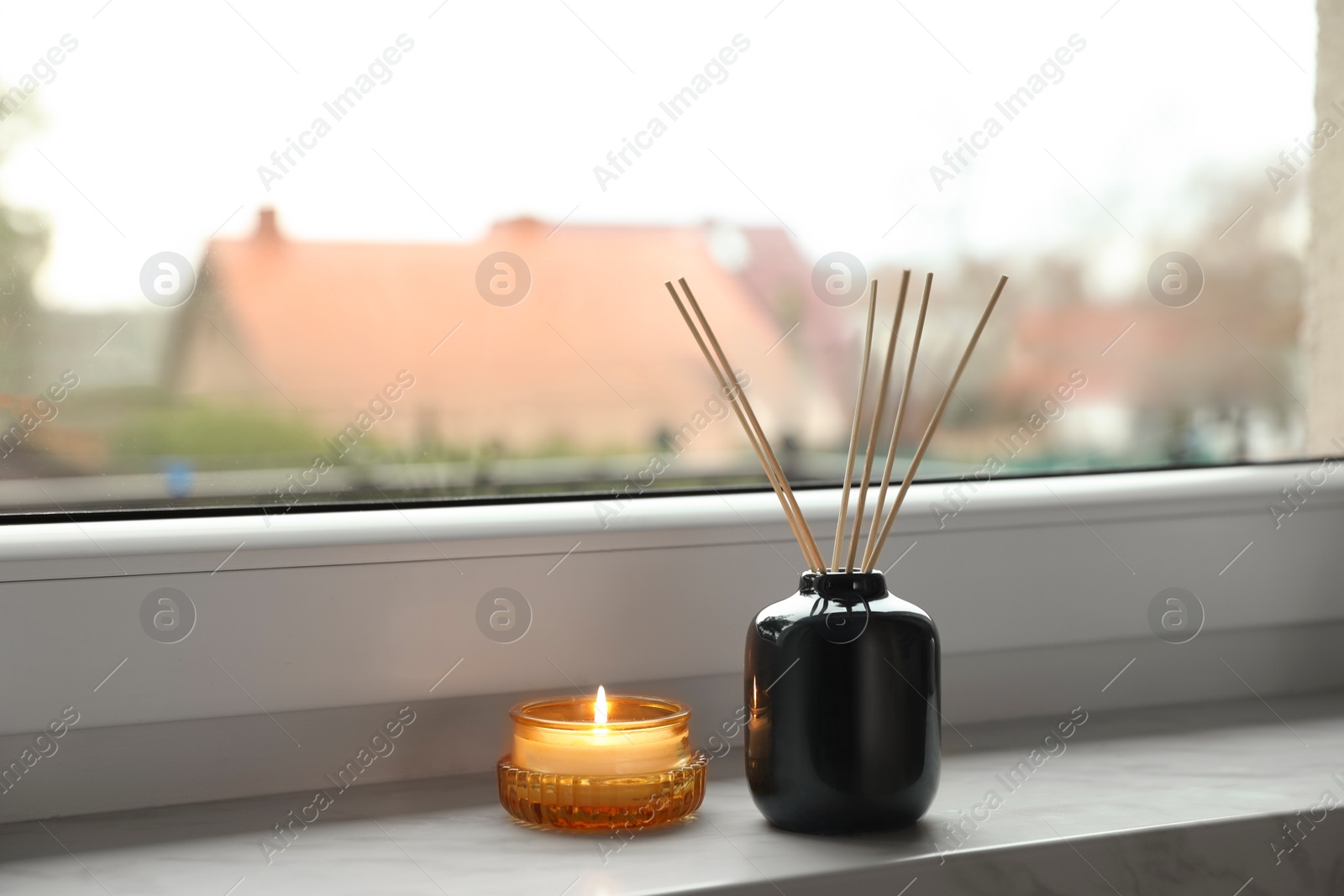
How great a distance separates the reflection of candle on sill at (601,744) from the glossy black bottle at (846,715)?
0.05 metres

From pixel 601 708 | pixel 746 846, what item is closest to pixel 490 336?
pixel 601 708

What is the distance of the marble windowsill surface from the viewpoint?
24.3 inches

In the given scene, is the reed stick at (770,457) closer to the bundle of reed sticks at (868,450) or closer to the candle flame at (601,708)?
the bundle of reed sticks at (868,450)

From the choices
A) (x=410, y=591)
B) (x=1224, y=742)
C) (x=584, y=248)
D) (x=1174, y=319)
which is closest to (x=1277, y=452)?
(x=1174, y=319)

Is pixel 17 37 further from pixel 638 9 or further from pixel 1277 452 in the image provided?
pixel 1277 452

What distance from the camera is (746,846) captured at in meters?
0.66

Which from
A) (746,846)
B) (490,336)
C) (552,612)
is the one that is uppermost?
(490,336)

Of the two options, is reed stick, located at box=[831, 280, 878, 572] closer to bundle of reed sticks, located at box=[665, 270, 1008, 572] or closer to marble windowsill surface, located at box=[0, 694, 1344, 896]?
bundle of reed sticks, located at box=[665, 270, 1008, 572]

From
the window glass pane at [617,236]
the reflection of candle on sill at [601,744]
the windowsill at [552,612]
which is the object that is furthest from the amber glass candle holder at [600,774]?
the window glass pane at [617,236]

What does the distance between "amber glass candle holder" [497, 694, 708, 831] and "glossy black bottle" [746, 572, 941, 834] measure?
0.05 meters

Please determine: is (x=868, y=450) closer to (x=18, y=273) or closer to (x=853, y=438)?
(x=853, y=438)

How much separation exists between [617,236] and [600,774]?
0.48 m

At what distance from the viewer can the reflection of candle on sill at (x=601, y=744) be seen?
690 millimetres

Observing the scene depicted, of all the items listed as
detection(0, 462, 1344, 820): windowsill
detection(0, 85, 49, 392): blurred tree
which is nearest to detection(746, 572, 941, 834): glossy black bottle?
detection(0, 462, 1344, 820): windowsill
